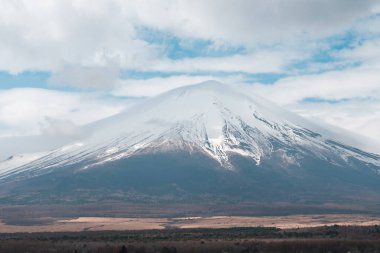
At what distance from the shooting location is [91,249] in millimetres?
63438

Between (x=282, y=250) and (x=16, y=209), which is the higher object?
(x=16, y=209)

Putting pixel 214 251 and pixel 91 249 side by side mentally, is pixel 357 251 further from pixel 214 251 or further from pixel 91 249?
pixel 91 249

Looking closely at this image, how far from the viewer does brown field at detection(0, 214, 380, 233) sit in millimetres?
112750

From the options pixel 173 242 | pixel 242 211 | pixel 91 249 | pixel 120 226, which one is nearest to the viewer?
pixel 91 249

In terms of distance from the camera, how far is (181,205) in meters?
177

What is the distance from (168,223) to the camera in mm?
126250

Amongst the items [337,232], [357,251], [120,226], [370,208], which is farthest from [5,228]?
[370,208]

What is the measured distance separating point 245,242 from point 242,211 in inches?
3685

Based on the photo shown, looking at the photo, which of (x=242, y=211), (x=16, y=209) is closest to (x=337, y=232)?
(x=242, y=211)

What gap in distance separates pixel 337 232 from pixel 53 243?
33841 mm

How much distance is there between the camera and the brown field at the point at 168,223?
11275cm

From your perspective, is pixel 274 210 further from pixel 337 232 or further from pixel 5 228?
pixel 337 232

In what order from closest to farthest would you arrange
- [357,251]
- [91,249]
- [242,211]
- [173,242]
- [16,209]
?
1. [357,251]
2. [91,249]
3. [173,242]
4. [242,211]
5. [16,209]

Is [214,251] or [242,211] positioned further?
[242,211]
